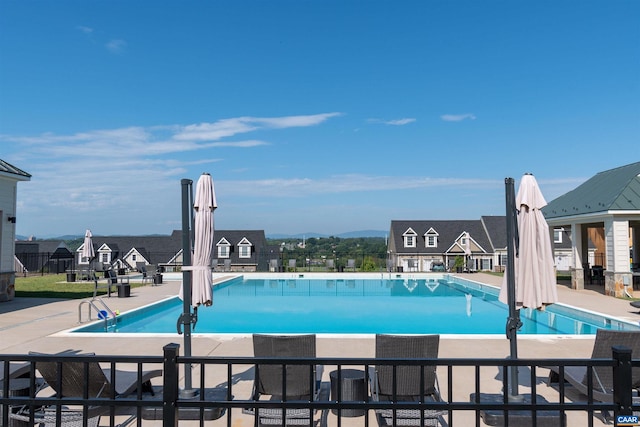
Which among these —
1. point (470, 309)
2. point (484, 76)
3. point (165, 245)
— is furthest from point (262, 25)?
point (165, 245)

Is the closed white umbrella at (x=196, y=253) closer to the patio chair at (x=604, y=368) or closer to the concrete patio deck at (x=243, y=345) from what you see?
the concrete patio deck at (x=243, y=345)

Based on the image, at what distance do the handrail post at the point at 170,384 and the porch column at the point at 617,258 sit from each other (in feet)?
59.1

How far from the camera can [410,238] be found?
139ft

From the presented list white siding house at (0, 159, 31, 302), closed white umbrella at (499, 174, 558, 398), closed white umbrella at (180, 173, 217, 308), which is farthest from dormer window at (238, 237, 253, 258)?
closed white umbrella at (499, 174, 558, 398)

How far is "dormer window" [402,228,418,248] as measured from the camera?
138 ft

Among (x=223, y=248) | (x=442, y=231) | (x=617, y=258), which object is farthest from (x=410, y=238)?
(x=617, y=258)

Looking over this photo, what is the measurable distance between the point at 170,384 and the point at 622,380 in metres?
2.40

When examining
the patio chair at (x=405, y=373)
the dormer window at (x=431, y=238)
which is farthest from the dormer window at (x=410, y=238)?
the patio chair at (x=405, y=373)

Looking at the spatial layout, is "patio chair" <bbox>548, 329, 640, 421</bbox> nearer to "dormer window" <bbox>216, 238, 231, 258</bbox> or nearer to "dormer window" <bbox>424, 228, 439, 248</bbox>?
"dormer window" <bbox>424, 228, 439, 248</bbox>

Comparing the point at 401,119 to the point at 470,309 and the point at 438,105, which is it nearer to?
the point at 438,105

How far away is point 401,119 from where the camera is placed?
3041 centimetres

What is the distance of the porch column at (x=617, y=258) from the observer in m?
16.2

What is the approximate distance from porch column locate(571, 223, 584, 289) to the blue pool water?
10.5 feet

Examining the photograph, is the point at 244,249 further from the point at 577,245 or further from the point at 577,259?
the point at 577,259
